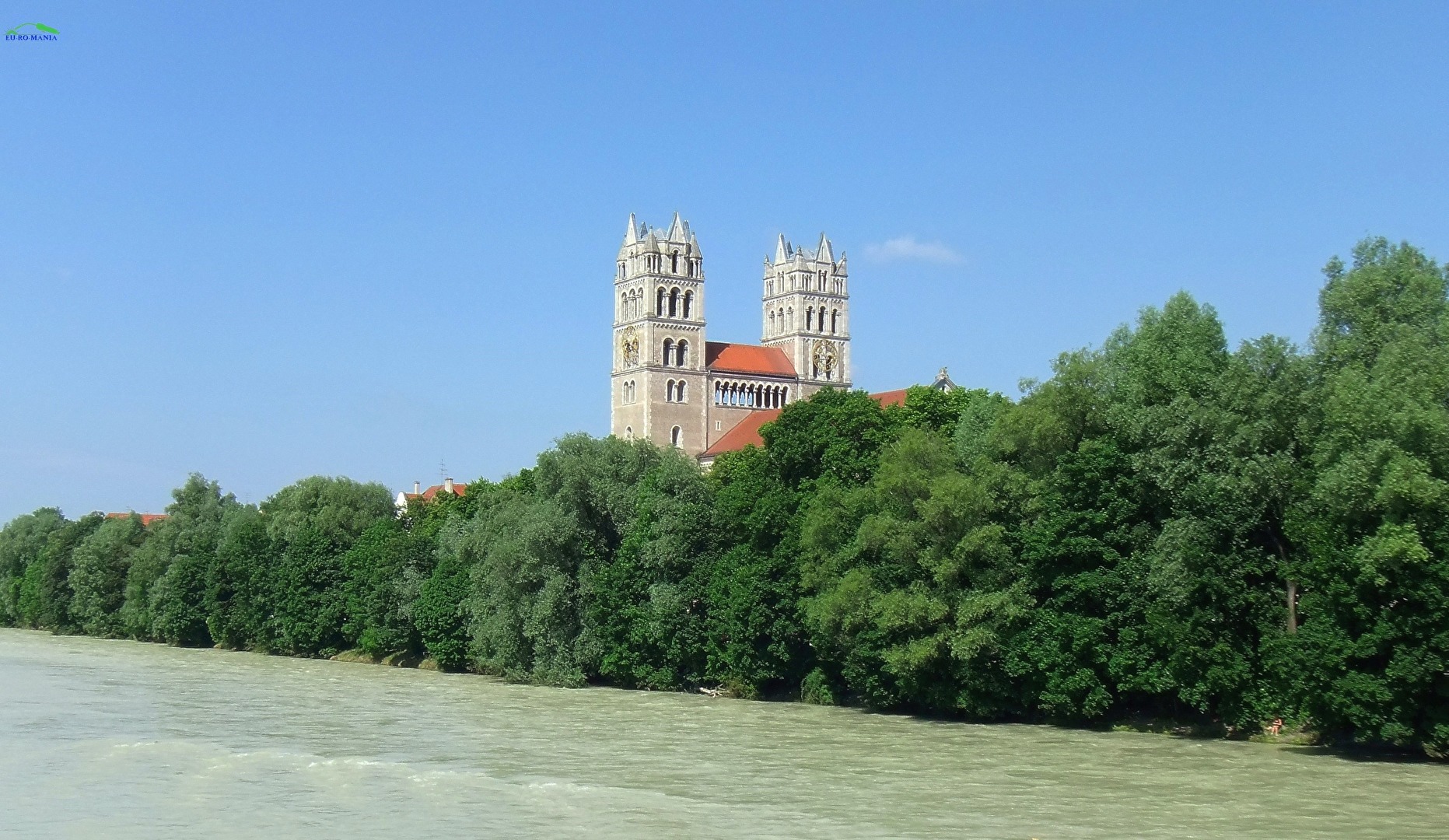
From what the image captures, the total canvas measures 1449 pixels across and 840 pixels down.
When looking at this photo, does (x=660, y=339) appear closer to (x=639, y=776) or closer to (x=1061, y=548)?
(x=1061, y=548)

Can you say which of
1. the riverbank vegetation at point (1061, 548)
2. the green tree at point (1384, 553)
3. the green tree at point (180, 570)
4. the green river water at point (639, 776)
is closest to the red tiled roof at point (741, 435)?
the green tree at point (180, 570)

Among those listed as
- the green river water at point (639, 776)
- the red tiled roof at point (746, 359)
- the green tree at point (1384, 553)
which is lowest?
the green river water at point (639, 776)

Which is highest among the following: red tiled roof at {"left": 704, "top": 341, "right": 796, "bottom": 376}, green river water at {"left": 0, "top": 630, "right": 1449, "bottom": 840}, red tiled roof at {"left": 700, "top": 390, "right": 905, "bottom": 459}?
red tiled roof at {"left": 704, "top": 341, "right": 796, "bottom": 376}

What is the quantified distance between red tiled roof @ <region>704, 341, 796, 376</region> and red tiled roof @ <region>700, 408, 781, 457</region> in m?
6.39

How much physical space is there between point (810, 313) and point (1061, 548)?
123m

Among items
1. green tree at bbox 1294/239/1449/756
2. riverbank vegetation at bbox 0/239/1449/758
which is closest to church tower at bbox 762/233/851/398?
riverbank vegetation at bbox 0/239/1449/758

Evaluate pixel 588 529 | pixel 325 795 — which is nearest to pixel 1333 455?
pixel 325 795

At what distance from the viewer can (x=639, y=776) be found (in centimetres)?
3872

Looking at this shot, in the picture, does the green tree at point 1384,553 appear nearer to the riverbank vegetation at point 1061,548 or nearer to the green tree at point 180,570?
the riverbank vegetation at point 1061,548

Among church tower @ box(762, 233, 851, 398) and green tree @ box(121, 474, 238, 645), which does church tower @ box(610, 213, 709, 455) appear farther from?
green tree @ box(121, 474, 238, 645)

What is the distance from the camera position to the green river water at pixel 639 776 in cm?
3172

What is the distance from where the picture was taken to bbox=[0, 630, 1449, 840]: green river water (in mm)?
31719

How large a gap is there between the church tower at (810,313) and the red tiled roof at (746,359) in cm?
231

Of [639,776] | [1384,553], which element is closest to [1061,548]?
[1384,553]
